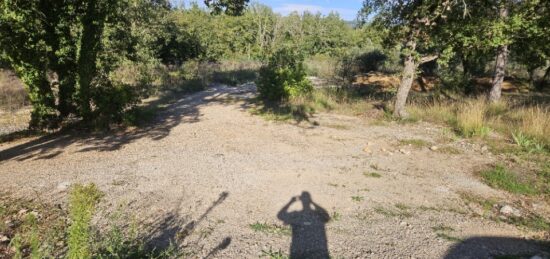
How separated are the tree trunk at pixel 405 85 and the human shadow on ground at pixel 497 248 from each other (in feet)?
19.8

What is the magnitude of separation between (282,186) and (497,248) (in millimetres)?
2644

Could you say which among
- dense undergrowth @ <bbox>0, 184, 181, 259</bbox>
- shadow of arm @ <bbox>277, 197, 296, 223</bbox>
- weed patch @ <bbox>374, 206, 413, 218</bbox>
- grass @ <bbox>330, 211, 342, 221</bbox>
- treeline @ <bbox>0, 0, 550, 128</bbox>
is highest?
treeline @ <bbox>0, 0, 550, 128</bbox>

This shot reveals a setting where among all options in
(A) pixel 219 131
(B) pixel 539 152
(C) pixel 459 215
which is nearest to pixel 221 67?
(A) pixel 219 131

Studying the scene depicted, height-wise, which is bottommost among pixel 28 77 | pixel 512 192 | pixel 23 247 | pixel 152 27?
pixel 512 192

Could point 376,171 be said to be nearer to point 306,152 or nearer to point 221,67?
point 306,152

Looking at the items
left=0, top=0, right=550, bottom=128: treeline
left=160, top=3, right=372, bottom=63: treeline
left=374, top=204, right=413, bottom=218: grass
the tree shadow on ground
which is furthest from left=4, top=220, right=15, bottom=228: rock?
left=160, top=3, right=372, bottom=63: treeline

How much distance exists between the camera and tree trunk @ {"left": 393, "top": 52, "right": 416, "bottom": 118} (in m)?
9.59

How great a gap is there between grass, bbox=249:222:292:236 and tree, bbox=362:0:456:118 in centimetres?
635

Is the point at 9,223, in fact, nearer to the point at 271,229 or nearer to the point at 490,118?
the point at 271,229

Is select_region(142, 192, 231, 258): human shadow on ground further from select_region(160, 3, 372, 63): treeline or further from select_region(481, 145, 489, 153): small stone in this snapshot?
select_region(160, 3, 372, 63): treeline

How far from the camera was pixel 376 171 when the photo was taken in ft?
20.7

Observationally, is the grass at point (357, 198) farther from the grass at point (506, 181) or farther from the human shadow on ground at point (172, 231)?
the grass at point (506, 181)

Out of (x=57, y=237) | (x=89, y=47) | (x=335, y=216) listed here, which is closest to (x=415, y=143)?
(x=335, y=216)

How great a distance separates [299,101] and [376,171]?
5.92 m
